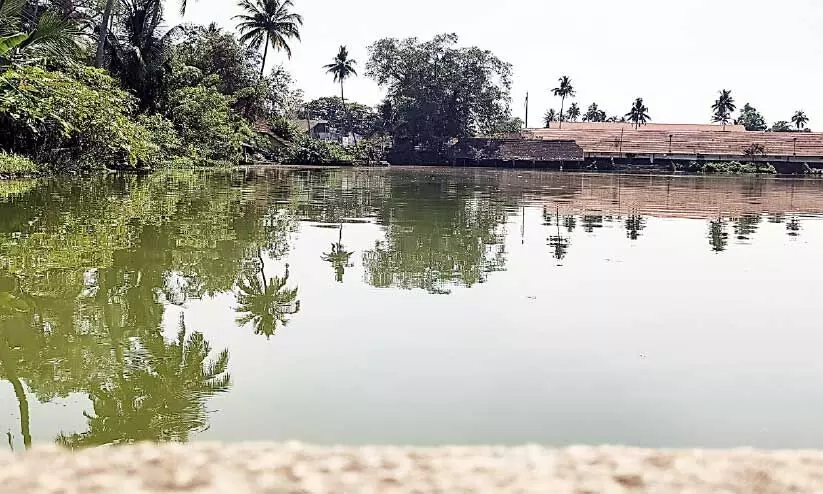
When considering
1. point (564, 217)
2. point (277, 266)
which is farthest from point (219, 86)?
point (277, 266)

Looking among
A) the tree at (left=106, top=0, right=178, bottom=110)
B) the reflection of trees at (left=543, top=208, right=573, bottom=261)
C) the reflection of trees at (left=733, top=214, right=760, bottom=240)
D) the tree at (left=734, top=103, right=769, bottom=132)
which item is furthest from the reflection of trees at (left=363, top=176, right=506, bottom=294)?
the tree at (left=734, top=103, right=769, bottom=132)

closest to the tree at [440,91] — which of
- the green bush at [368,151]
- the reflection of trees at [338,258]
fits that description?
the green bush at [368,151]

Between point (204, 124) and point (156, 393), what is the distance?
3201 centimetres

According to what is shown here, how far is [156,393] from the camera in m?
3.53

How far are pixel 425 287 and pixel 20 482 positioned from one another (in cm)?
437

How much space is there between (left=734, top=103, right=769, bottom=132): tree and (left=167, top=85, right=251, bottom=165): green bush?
60.7 metres

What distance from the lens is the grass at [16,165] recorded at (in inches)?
680

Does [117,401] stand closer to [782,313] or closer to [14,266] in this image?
[14,266]

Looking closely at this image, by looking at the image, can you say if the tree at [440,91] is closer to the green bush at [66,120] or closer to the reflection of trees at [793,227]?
the green bush at [66,120]

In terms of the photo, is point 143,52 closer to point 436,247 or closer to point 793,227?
point 436,247

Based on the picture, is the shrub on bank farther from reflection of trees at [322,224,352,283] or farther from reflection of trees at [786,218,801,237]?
reflection of trees at [322,224,352,283]

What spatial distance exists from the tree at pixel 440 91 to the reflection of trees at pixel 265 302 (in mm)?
50654

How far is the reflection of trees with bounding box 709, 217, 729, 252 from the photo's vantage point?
990cm

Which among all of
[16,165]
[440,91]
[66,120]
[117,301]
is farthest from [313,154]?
[117,301]
